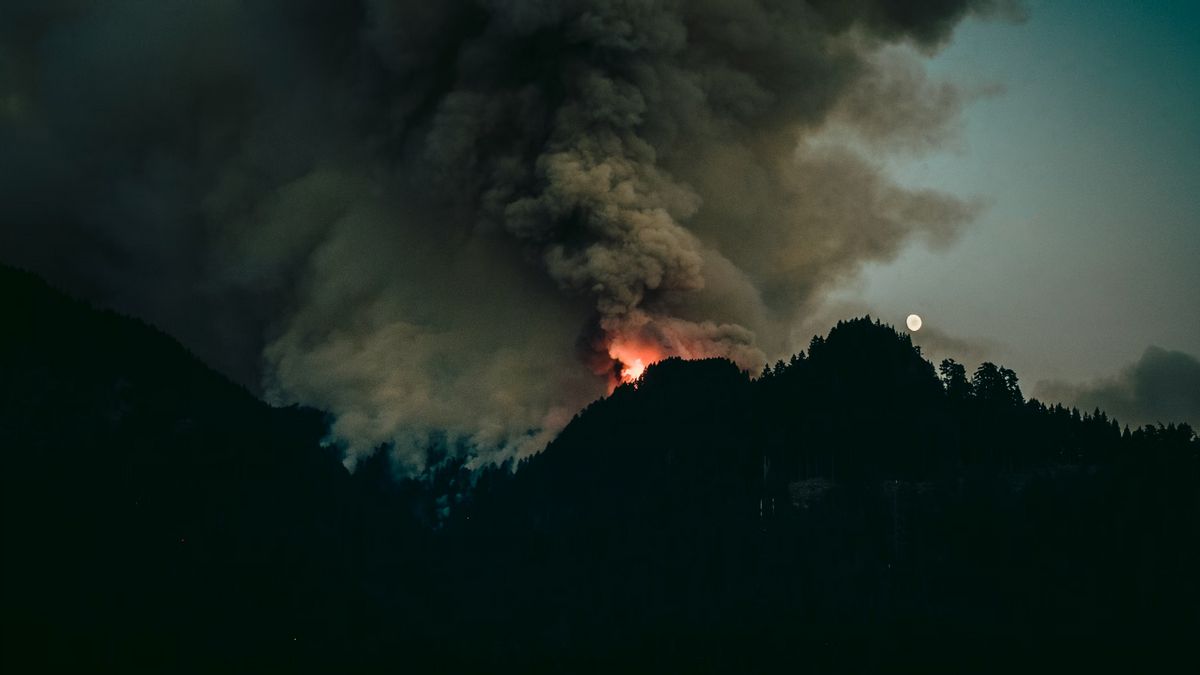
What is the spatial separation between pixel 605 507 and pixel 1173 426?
88.6 meters

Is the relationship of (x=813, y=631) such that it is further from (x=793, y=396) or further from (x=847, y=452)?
(x=793, y=396)

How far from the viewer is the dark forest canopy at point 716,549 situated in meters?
119

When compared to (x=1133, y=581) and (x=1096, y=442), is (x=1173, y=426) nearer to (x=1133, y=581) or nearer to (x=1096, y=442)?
(x=1096, y=442)

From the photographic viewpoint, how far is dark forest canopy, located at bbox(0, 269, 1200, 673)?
11888 cm

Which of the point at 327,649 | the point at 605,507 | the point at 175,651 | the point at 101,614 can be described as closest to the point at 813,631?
the point at 605,507

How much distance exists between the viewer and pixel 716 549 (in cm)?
14012

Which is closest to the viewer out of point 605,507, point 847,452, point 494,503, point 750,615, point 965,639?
point 965,639

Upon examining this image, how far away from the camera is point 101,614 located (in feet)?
478

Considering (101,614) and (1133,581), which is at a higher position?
(1133,581)

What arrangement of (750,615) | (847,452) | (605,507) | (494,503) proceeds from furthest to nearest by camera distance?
(494,503) → (605,507) → (847,452) → (750,615)

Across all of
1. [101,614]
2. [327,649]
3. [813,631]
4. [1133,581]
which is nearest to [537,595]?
[327,649]

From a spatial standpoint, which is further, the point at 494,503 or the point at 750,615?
the point at 494,503

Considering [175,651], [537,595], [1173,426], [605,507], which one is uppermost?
[1173,426]

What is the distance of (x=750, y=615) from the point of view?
127m
